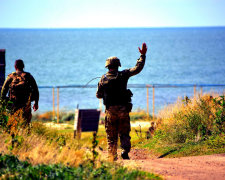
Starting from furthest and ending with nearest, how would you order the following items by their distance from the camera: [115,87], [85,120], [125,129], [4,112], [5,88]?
[85,120]
[5,88]
[4,112]
[125,129]
[115,87]

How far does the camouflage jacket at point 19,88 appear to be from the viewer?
37.9 feet

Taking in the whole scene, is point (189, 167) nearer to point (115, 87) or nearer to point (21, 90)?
point (115, 87)

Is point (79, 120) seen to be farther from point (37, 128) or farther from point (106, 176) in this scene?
point (106, 176)

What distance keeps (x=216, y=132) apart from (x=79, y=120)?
19.9ft

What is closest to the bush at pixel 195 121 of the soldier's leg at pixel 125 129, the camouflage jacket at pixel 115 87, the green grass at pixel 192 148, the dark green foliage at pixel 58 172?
the green grass at pixel 192 148

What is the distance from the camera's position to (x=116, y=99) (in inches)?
410

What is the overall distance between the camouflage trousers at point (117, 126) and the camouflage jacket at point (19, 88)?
2.14 meters

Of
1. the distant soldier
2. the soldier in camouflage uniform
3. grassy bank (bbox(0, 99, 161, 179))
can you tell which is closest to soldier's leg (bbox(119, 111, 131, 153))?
the soldier in camouflage uniform

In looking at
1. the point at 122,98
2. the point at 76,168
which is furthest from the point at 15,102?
the point at 76,168

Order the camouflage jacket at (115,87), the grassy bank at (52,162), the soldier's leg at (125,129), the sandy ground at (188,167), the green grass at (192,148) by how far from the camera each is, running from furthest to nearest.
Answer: the green grass at (192,148) < the soldier's leg at (125,129) < the camouflage jacket at (115,87) < the sandy ground at (188,167) < the grassy bank at (52,162)

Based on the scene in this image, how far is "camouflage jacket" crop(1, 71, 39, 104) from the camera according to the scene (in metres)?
11.5

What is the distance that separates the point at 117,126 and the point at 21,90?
8.18 ft

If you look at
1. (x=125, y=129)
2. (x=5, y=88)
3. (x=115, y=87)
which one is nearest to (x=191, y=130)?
(x=125, y=129)

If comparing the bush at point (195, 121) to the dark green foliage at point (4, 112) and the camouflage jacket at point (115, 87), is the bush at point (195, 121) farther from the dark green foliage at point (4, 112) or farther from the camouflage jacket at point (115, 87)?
the dark green foliage at point (4, 112)
